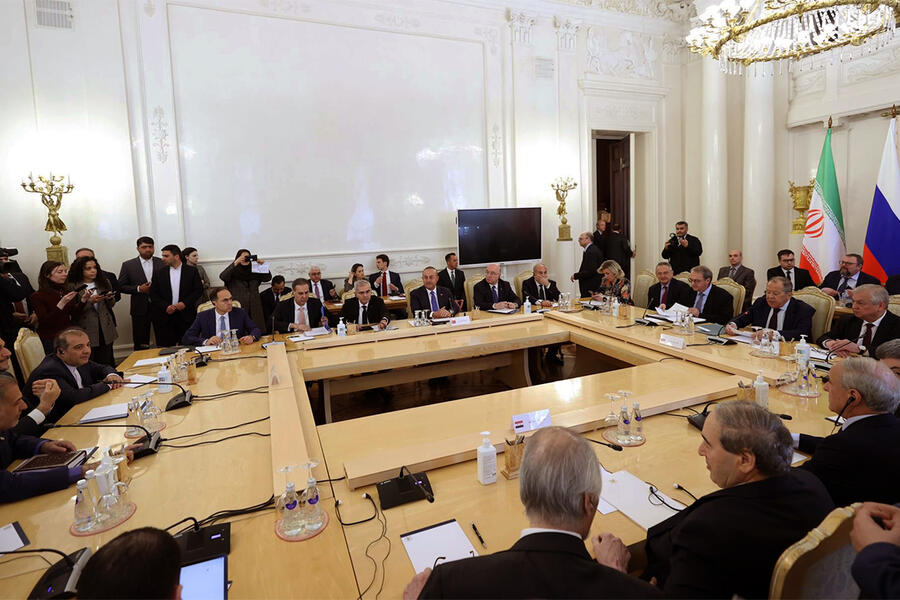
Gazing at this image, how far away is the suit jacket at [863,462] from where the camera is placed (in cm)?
159

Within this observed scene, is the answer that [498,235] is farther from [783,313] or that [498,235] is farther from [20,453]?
[20,453]

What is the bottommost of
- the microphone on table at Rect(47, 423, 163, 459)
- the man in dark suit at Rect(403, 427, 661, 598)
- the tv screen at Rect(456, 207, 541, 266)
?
the microphone on table at Rect(47, 423, 163, 459)

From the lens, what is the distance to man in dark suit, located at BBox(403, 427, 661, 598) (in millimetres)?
1062

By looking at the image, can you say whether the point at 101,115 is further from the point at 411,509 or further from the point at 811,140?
the point at 811,140

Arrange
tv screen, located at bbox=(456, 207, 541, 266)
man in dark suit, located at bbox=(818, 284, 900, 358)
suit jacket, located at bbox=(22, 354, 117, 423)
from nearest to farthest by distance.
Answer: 1. suit jacket, located at bbox=(22, 354, 117, 423)
2. man in dark suit, located at bbox=(818, 284, 900, 358)
3. tv screen, located at bbox=(456, 207, 541, 266)

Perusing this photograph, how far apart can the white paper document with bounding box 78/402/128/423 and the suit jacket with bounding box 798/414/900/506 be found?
3.17 metres

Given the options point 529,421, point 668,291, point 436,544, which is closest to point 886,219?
point 668,291

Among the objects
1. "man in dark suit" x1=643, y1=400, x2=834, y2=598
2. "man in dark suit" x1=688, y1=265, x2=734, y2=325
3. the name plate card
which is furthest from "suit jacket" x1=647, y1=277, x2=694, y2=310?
"man in dark suit" x1=643, y1=400, x2=834, y2=598

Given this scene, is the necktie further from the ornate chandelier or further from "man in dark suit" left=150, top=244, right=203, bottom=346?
"man in dark suit" left=150, top=244, right=203, bottom=346

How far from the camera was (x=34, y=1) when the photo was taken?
18.6 feet

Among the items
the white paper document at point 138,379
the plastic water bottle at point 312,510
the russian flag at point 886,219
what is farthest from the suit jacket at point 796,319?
the white paper document at point 138,379

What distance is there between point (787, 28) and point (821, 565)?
14.4ft

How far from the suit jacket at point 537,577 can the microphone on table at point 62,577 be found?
0.97 metres

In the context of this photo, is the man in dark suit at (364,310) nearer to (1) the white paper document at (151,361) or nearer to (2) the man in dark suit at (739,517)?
(1) the white paper document at (151,361)
